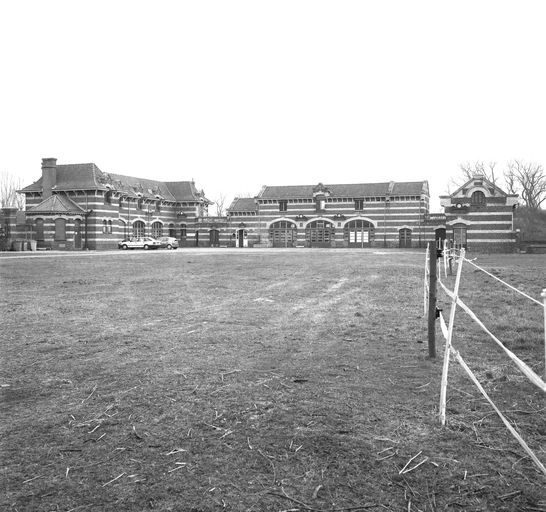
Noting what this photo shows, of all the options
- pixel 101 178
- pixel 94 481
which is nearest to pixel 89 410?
pixel 94 481

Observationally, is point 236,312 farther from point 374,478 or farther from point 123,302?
point 374,478

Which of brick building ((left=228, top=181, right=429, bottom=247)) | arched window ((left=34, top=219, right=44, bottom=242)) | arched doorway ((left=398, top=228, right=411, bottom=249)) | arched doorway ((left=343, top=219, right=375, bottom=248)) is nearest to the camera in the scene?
arched window ((left=34, top=219, right=44, bottom=242))

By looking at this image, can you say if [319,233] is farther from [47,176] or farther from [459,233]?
[47,176]

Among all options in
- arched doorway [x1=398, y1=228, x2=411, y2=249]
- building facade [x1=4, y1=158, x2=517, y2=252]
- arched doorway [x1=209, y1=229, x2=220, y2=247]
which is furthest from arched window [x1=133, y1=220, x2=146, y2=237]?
arched doorway [x1=398, y1=228, x2=411, y2=249]

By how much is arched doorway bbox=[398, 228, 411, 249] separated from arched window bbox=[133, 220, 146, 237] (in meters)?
35.4

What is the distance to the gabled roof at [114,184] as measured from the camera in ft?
193

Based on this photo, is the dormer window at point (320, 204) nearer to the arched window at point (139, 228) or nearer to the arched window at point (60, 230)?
the arched window at point (139, 228)

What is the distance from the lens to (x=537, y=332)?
7758 mm

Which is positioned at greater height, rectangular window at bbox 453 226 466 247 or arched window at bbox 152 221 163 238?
arched window at bbox 152 221 163 238

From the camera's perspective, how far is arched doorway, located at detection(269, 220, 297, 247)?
6762 cm

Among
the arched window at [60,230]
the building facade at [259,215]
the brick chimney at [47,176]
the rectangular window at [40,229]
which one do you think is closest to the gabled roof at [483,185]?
the building facade at [259,215]

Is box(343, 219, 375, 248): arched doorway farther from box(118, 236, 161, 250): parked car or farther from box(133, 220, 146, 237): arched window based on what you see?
box(133, 220, 146, 237): arched window

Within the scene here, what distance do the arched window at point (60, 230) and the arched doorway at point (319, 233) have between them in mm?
31150

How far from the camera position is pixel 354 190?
212 ft
